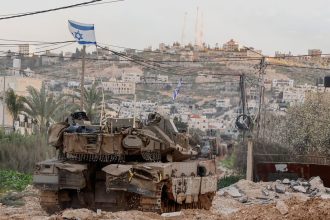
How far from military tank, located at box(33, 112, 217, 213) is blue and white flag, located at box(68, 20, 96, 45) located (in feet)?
39.0

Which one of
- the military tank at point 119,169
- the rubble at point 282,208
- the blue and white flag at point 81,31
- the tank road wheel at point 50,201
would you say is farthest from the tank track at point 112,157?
the blue and white flag at point 81,31

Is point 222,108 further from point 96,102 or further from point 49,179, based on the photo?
point 49,179

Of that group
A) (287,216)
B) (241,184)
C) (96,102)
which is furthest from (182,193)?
(96,102)

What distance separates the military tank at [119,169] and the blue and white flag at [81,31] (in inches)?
468

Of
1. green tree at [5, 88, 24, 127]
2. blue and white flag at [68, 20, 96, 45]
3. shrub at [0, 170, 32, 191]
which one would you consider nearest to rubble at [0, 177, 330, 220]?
shrub at [0, 170, 32, 191]

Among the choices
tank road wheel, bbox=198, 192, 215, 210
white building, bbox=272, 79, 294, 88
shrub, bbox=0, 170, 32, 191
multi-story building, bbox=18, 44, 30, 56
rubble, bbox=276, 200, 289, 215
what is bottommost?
shrub, bbox=0, 170, 32, 191

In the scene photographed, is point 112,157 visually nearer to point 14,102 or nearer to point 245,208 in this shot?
point 245,208

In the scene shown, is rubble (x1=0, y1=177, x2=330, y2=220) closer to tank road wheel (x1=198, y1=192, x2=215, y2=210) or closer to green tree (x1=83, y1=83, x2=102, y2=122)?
tank road wheel (x1=198, y1=192, x2=215, y2=210)

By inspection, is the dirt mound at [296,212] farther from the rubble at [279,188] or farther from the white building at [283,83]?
the white building at [283,83]

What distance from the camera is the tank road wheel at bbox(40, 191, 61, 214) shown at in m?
17.7

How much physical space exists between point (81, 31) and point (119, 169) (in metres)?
15.3

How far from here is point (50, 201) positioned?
698 inches

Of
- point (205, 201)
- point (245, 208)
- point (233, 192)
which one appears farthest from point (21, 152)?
point (245, 208)

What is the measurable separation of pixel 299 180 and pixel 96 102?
60.3 feet
